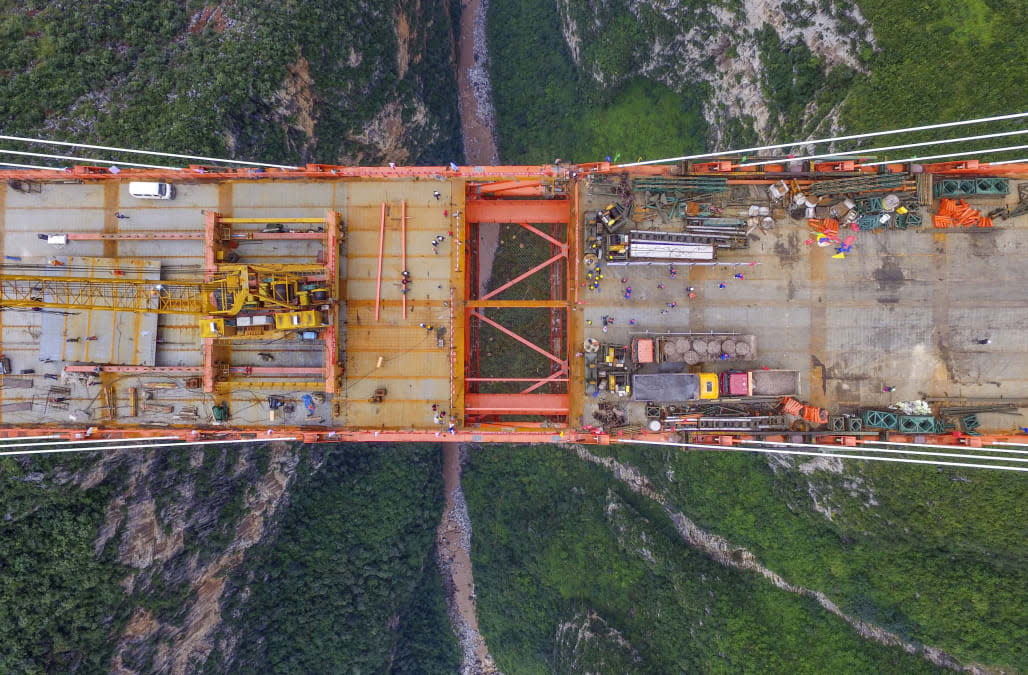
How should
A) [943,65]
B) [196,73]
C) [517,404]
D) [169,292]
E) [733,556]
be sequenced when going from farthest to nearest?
[733,556] < [196,73] < [943,65] < [517,404] < [169,292]

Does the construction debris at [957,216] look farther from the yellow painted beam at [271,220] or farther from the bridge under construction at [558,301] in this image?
the yellow painted beam at [271,220]

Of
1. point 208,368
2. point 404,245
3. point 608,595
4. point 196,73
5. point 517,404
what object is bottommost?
point 608,595

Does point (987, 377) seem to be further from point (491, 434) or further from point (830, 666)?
point (491, 434)

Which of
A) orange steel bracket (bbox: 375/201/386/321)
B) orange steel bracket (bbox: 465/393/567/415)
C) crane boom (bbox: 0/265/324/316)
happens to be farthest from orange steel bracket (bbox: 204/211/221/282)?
orange steel bracket (bbox: 465/393/567/415)

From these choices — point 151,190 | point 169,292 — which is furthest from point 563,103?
point 169,292

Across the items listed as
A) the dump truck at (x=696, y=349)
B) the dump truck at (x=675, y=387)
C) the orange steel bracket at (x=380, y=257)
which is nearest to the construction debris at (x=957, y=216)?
the dump truck at (x=696, y=349)

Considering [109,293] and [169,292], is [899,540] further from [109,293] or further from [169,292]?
[109,293]
